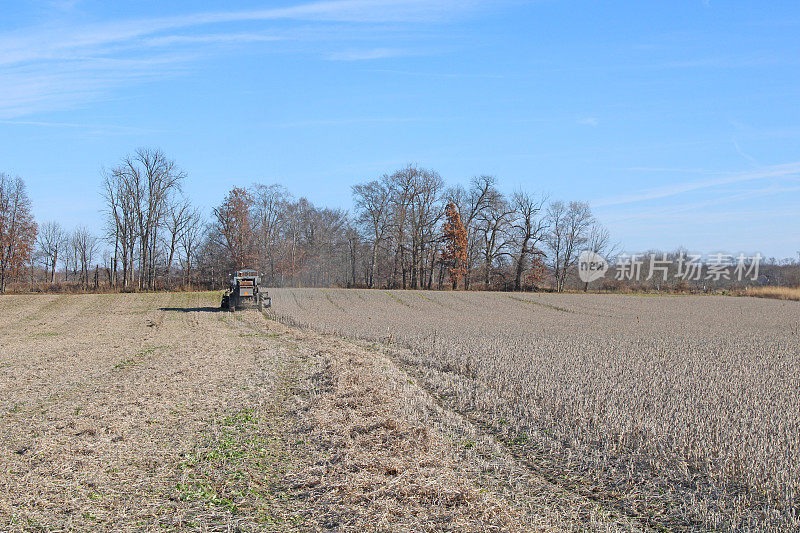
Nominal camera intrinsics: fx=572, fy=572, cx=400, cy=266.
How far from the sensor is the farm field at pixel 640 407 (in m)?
5.88

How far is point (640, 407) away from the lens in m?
9.29

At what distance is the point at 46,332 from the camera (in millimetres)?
23766

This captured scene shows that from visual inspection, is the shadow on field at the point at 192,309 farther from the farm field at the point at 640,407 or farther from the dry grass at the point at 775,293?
the dry grass at the point at 775,293

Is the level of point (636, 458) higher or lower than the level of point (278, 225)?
lower

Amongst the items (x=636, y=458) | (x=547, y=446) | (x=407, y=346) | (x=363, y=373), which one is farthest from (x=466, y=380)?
(x=407, y=346)

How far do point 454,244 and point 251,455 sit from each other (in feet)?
177

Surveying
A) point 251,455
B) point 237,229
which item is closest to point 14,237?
point 237,229

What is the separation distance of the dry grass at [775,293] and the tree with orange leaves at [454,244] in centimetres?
2944

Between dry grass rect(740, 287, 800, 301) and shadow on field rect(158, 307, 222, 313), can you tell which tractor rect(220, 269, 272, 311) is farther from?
dry grass rect(740, 287, 800, 301)

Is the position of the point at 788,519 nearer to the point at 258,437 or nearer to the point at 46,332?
the point at 258,437

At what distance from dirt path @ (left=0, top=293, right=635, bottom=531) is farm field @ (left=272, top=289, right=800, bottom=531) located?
2.29 feet

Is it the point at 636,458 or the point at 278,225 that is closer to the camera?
the point at 636,458

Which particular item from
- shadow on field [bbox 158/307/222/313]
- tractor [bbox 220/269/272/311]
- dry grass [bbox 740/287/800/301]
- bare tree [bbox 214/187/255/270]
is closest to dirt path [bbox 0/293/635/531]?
tractor [bbox 220/269/272/311]

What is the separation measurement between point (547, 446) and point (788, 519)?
2833mm
